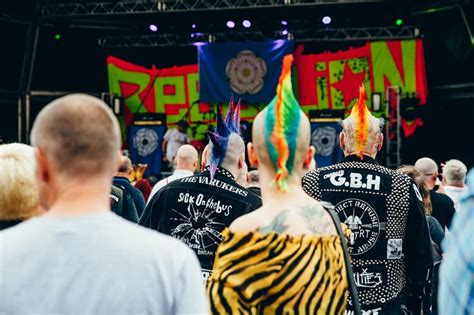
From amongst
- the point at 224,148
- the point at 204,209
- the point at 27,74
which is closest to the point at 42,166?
the point at 204,209

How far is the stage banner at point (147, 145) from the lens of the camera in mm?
16547

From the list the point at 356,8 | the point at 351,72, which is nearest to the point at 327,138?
the point at 351,72

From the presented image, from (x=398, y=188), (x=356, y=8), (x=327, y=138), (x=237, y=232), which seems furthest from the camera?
(x=327, y=138)

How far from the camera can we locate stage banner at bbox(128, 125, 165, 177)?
1655cm

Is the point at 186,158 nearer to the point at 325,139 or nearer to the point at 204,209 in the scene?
the point at 204,209

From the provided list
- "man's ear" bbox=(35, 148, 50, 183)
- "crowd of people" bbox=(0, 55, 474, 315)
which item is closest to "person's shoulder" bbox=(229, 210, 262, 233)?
"crowd of people" bbox=(0, 55, 474, 315)

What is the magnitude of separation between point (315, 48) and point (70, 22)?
520 cm

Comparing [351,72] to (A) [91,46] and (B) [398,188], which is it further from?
(B) [398,188]

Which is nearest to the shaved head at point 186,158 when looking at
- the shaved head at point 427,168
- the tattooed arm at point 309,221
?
the shaved head at point 427,168

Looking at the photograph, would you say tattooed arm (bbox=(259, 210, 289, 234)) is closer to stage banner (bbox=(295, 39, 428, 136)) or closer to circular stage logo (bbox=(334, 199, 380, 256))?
circular stage logo (bbox=(334, 199, 380, 256))

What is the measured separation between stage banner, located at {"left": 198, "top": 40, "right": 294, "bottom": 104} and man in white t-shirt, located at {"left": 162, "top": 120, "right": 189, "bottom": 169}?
844 mm

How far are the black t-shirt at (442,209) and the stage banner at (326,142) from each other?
8.93m

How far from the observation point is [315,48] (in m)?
16.0

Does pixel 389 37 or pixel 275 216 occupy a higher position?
pixel 389 37
